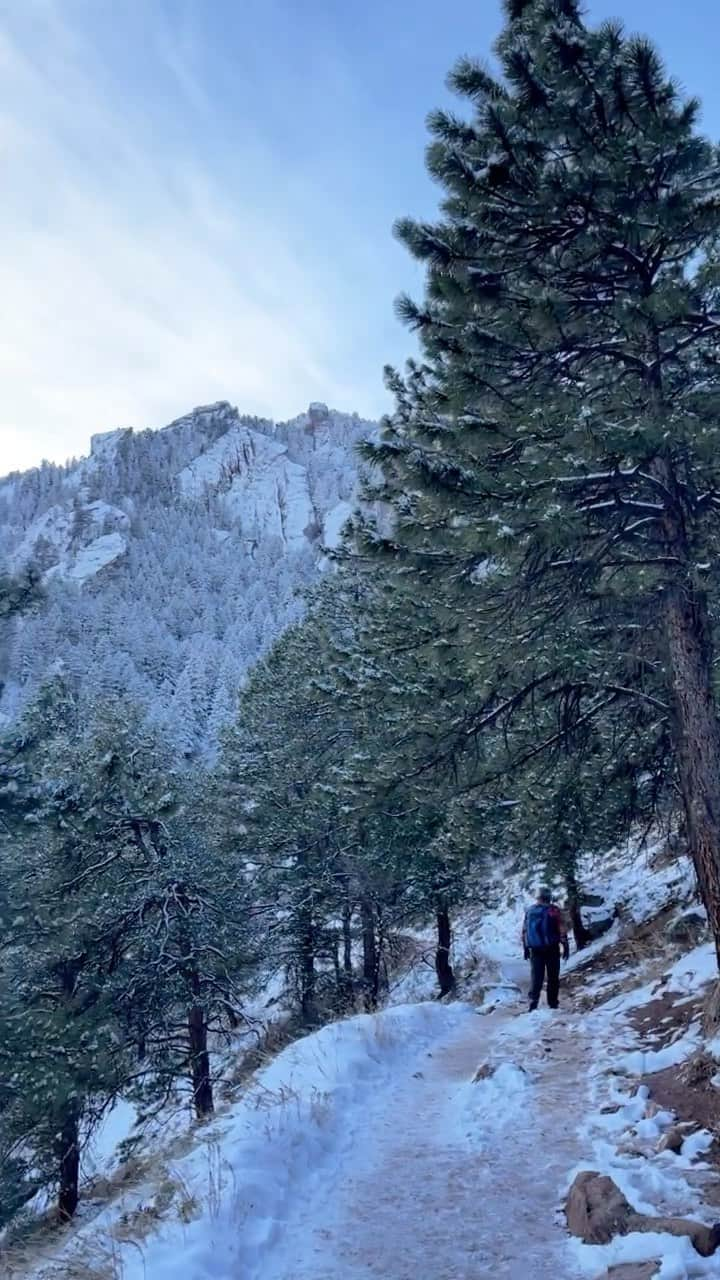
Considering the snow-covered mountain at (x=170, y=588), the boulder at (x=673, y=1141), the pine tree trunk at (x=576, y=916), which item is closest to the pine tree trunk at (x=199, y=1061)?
the pine tree trunk at (x=576, y=916)

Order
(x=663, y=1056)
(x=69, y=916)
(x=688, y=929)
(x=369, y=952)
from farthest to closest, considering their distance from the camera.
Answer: (x=369, y=952)
(x=69, y=916)
(x=688, y=929)
(x=663, y=1056)

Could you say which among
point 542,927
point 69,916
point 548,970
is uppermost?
point 69,916

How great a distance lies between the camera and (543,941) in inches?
424

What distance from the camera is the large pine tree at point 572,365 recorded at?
6.66 meters

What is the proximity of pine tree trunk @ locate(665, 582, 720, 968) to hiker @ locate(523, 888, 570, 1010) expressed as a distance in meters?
4.06

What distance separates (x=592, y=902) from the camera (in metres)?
18.5

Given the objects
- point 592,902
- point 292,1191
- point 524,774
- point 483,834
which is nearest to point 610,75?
point 524,774

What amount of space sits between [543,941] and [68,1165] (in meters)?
10.6

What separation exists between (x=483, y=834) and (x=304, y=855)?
5424 mm

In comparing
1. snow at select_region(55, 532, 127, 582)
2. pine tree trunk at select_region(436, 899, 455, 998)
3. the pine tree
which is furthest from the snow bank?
snow at select_region(55, 532, 127, 582)

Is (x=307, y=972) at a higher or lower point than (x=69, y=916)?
lower

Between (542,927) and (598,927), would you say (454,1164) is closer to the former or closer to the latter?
(542,927)

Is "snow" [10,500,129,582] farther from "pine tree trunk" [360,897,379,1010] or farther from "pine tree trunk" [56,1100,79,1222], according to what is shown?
"pine tree trunk" [56,1100,79,1222]

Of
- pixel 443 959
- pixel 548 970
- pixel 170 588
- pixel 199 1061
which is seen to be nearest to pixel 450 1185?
pixel 548 970
